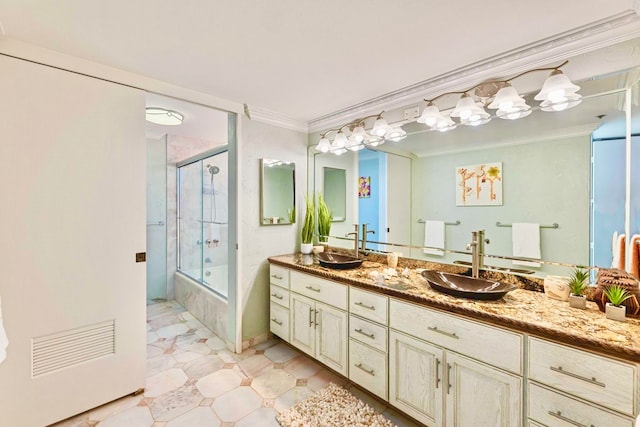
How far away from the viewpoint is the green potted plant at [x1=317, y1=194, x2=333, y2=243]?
295 centimetres

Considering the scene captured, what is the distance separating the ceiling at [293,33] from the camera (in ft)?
4.24

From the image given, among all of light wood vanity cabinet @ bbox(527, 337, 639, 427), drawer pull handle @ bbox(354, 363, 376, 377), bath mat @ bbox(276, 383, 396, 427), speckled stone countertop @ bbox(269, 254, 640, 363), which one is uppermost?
speckled stone countertop @ bbox(269, 254, 640, 363)

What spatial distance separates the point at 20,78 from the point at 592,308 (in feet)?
10.9

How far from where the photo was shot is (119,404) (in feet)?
6.18

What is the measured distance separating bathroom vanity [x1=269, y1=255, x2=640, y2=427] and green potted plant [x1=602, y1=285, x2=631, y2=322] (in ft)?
0.13

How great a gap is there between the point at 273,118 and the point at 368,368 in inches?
91.5

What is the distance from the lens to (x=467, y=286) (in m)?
1.77

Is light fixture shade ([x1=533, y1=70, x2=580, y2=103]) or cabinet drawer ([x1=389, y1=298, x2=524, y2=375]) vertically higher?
light fixture shade ([x1=533, y1=70, x2=580, y2=103])

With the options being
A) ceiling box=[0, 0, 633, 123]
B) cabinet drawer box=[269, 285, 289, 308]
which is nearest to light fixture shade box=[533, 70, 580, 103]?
ceiling box=[0, 0, 633, 123]

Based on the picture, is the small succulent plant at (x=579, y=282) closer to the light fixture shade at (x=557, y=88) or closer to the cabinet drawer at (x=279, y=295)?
the light fixture shade at (x=557, y=88)

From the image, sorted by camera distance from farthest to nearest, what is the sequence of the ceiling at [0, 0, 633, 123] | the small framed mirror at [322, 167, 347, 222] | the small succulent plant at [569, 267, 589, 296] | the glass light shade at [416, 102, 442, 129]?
the small framed mirror at [322, 167, 347, 222], the glass light shade at [416, 102, 442, 129], the small succulent plant at [569, 267, 589, 296], the ceiling at [0, 0, 633, 123]

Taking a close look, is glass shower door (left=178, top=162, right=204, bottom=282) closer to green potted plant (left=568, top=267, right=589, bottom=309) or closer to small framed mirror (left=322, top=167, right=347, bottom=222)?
small framed mirror (left=322, top=167, right=347, bottom=222)

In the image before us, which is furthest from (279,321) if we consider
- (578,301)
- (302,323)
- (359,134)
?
(578,301)

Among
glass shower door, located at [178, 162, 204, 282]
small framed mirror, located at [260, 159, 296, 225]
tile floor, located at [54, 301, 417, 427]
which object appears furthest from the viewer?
glass shower door, located at [178, 162, 204, 282]
